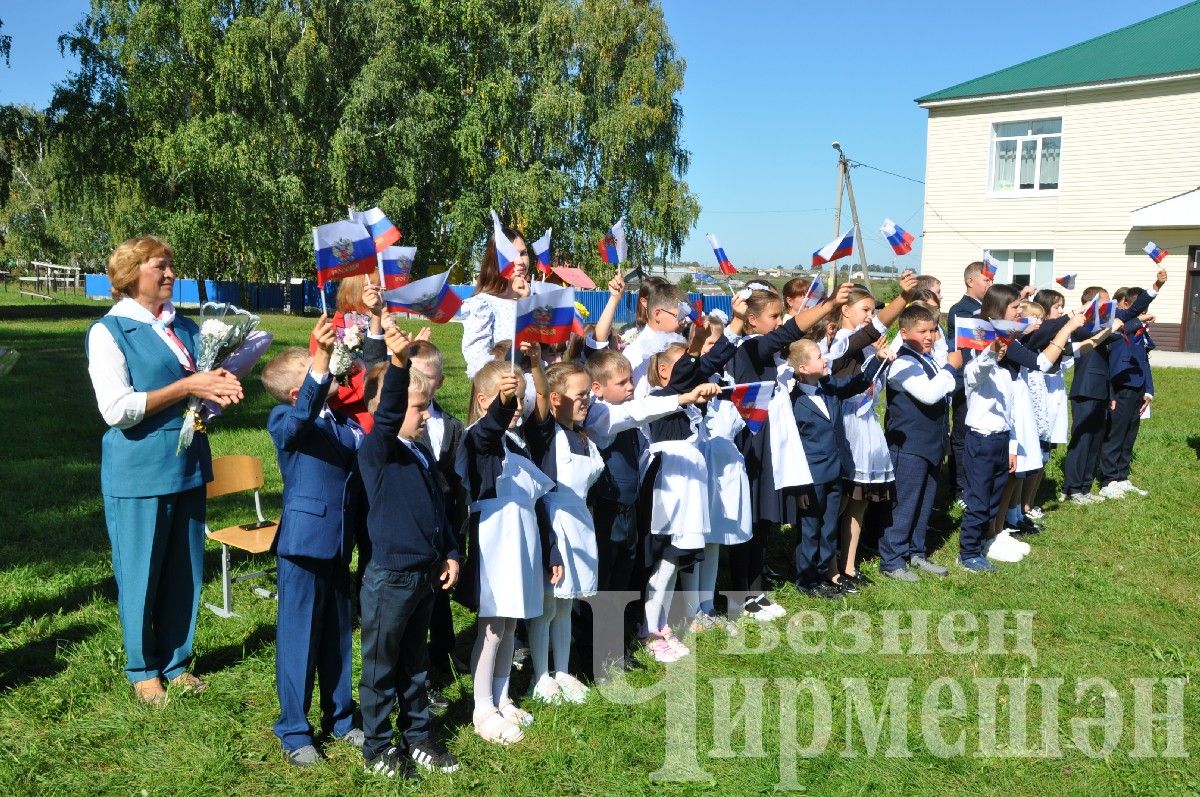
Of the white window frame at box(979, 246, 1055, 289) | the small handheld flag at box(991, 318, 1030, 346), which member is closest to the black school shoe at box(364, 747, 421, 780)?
the small handheld flag at box(991, 318, 1030, 346)

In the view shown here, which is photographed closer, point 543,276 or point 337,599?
point 337,599

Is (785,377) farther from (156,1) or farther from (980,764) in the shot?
(156,1)

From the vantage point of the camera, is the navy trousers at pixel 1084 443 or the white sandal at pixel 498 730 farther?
the navy trousers at pixel 1084 443

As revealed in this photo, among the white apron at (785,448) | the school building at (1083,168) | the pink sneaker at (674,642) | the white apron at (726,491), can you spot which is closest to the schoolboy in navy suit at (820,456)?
the white apron at (785,448)

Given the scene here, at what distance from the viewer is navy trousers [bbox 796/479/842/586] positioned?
19.8ft

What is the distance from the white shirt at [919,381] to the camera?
21.2 feet

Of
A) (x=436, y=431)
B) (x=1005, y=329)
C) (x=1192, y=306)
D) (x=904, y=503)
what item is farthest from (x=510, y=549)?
(x=1192, y=306)

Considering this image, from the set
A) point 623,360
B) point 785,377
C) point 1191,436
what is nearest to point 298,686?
point 623,360

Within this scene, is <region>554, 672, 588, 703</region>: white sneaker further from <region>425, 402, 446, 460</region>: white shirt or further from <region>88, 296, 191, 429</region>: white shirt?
<region>88, 296, 191, 429</region>: white shirt

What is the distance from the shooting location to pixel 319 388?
3.46 meters

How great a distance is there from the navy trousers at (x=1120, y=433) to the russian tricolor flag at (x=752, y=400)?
5697 millimetres

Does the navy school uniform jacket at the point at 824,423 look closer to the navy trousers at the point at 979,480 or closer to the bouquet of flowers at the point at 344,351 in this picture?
the navy trousers at the point at 979,480

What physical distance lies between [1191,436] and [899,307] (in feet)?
25.7

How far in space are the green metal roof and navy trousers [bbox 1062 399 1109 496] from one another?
739 inches
